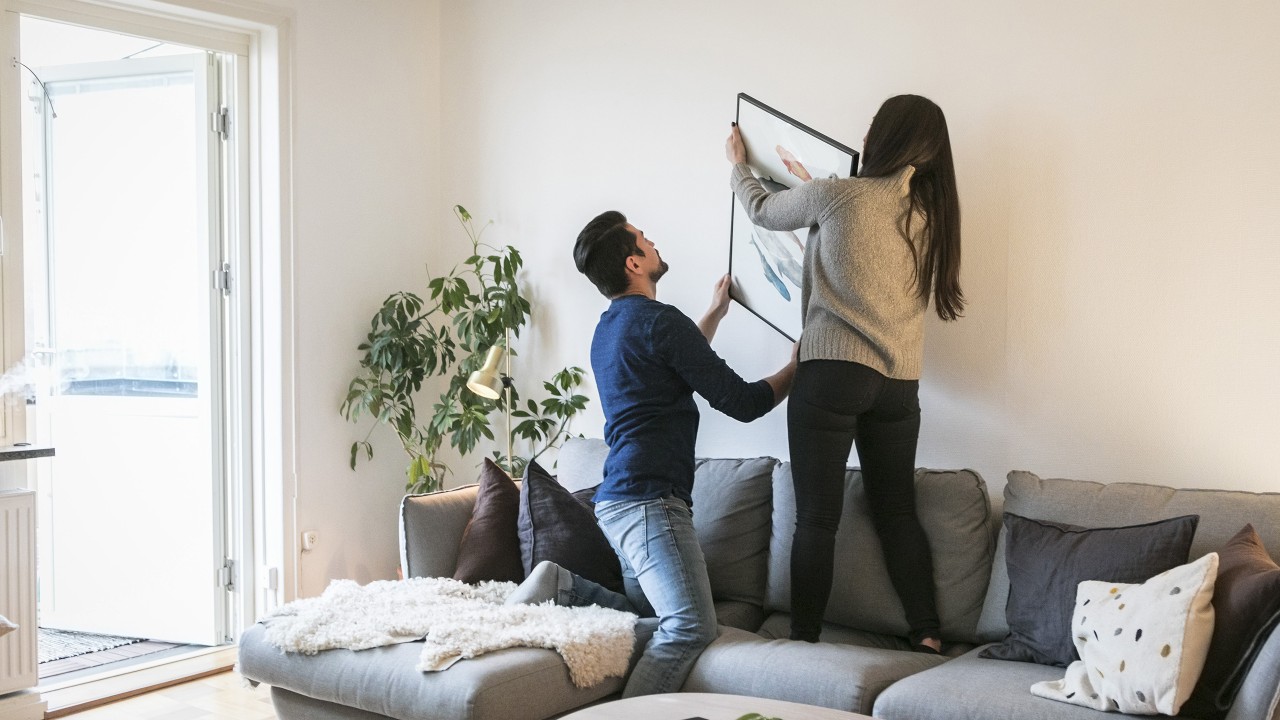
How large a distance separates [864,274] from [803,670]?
949 mm

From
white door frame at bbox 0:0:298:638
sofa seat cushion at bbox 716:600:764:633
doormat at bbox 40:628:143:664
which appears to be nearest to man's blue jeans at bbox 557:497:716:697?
sofa seat cushion at bbox 716:600:764:633

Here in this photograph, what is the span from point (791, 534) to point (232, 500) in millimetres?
2233

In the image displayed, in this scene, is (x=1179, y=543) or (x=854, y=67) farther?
(x=854, y=67)

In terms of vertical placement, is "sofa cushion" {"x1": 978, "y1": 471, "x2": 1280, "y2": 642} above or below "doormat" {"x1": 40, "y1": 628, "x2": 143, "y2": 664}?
above

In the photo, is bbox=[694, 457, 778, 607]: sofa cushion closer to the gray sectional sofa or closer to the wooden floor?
the gray sectional sofa

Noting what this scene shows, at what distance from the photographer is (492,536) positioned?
2.96m

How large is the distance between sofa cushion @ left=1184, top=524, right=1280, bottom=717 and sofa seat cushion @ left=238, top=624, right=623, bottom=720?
125cm

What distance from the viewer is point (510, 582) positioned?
2.88 metres

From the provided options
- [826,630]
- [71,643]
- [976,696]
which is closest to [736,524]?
[826,630]

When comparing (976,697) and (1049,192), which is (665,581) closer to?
(976,697)

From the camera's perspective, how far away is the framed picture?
302 centimetres

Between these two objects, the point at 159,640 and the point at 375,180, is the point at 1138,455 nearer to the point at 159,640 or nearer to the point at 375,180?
the point at 375,180

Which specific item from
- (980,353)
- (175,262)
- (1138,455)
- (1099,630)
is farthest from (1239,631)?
(175,262)

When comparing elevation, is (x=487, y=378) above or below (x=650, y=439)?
above
